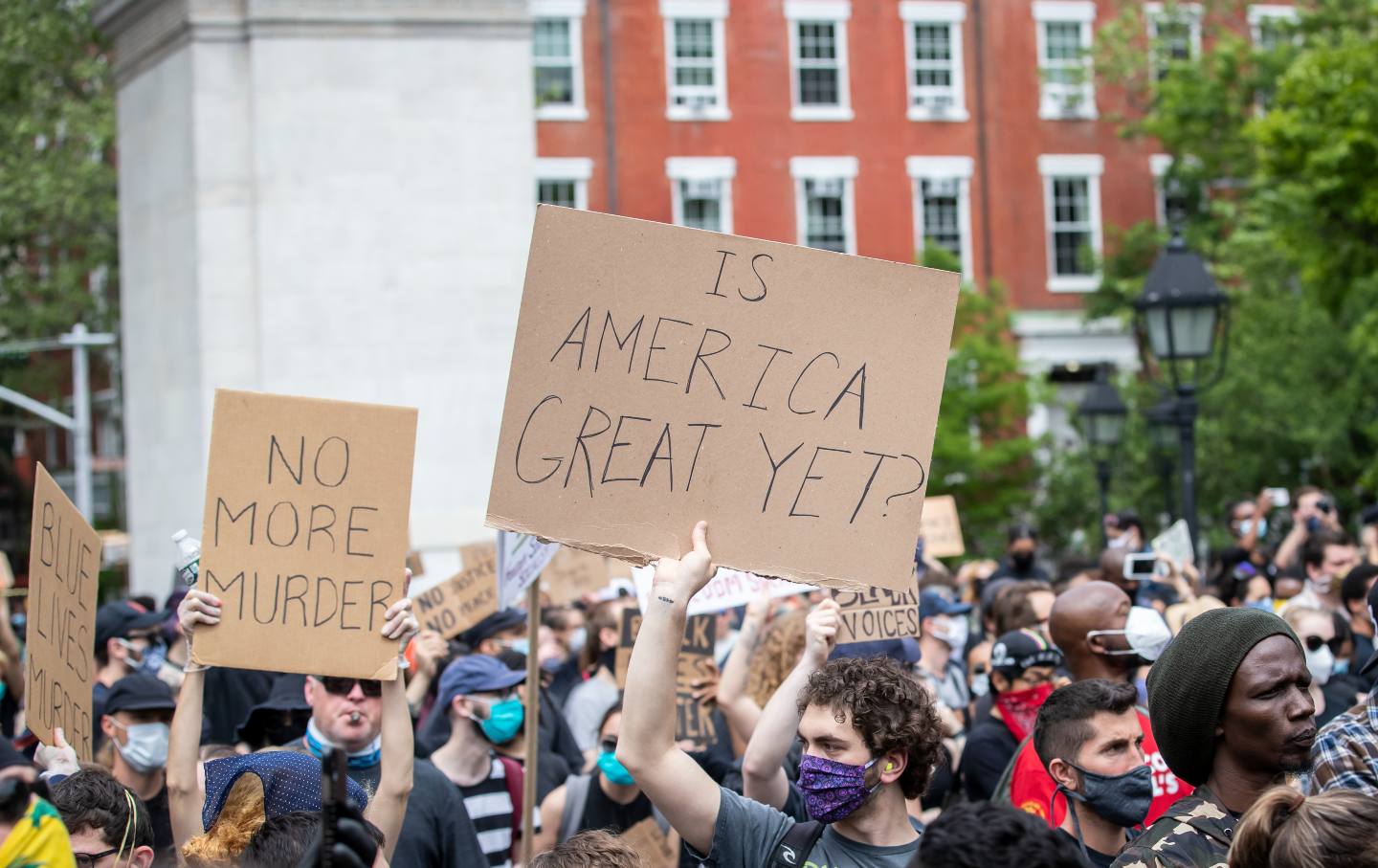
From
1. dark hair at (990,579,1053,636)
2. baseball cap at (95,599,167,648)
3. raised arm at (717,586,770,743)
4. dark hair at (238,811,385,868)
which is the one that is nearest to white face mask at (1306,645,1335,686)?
dark hair at (990,579,1053,636)

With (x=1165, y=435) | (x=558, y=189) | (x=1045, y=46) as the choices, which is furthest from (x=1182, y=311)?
(x=1045, y=46)

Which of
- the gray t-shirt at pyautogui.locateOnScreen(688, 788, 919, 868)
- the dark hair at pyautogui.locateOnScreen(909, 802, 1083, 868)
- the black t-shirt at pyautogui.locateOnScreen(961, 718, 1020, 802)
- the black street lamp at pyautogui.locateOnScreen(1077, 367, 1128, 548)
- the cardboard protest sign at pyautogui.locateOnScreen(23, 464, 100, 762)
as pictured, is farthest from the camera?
the black street lamp at pyautogui.locateOnScreen(1077, 367, 1128, 548)

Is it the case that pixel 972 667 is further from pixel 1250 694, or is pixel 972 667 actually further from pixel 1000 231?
pixel 1000 231

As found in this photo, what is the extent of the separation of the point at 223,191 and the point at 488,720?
11118 mm

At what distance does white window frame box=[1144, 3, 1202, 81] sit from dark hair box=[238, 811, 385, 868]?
120 ft

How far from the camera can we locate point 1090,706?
181 inches

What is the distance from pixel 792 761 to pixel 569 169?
3354 centimetres

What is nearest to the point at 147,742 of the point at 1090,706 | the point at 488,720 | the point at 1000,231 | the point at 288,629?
the point at 488,720

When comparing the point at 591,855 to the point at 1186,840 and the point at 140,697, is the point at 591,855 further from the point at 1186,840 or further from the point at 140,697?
the point at 140,697

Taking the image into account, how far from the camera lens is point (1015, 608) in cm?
719

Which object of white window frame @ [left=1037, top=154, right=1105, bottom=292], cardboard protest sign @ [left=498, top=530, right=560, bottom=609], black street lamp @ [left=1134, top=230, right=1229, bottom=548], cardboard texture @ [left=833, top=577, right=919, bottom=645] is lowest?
cardboard texture @ [left=833, top=577, right=919, bottom=645]

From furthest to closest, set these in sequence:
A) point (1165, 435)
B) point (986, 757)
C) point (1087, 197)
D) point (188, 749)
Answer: point (1087, 197)
point (1165, 435)
point (986, 757)
point (188, 749)

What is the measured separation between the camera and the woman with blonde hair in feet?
9.84

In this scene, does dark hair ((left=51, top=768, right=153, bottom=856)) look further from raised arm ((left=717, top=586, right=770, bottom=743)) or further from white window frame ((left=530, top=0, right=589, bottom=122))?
white window frame ((left=530, top=0, right=589, bottom=122))
